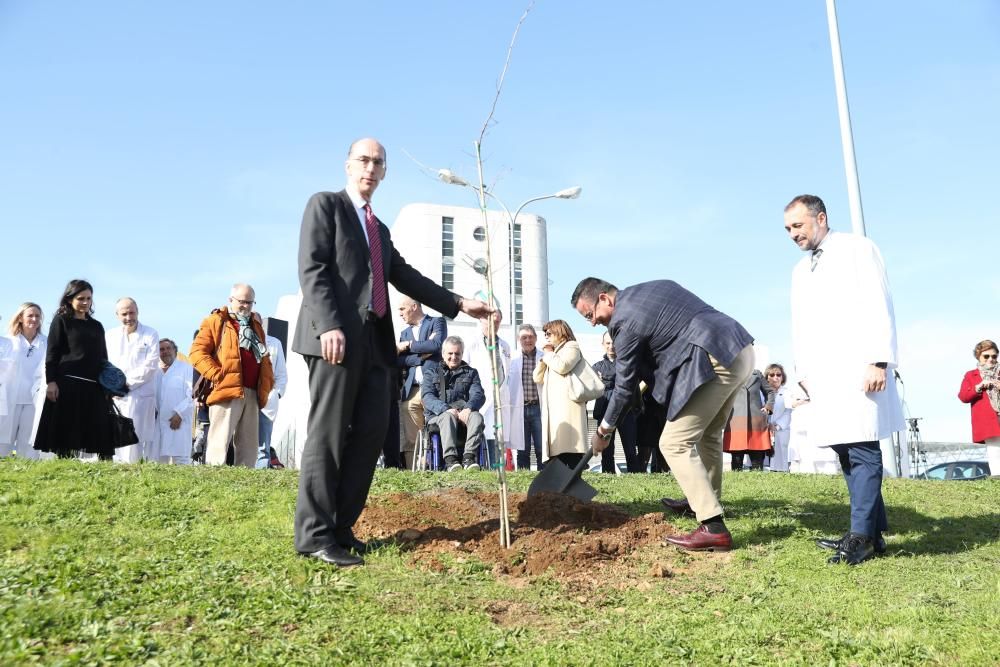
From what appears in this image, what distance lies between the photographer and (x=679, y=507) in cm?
659

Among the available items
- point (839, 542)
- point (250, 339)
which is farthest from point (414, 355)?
point (839, 542)

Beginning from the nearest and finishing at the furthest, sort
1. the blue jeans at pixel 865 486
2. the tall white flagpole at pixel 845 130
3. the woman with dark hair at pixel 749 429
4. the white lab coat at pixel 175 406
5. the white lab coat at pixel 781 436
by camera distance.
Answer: the blue jeans at pixel 865 486 → the woman with dark hair at pixel 749 429 → the white lab coat at pixel 175 406 → the tall white flagpole at pixel 845 130 → the white lab coat at pixel 781 436

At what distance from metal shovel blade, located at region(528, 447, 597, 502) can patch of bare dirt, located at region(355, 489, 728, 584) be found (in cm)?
18

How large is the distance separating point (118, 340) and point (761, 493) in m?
7.98

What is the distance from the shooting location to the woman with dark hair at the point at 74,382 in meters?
8.70

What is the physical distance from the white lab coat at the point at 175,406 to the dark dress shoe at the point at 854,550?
34.6 feet

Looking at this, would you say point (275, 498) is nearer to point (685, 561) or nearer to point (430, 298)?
point (430, 298)

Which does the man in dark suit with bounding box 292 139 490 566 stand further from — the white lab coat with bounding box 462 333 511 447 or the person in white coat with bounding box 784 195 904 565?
the white lab coat with bounding box 462 333 511 447

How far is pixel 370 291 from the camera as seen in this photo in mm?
4855

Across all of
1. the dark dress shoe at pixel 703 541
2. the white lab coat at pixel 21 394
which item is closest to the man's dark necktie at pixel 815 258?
the dark dress shoe at pixel 703 541

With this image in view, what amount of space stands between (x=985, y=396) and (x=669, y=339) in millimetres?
7378

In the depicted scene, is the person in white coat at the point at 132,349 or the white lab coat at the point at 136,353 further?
the white lab coat at the point at 136,353

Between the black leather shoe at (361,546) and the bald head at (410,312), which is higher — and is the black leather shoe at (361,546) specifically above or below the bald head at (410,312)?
below

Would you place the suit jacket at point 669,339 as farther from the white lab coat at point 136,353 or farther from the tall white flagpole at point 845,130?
the tall white flagpole at point 845,130
